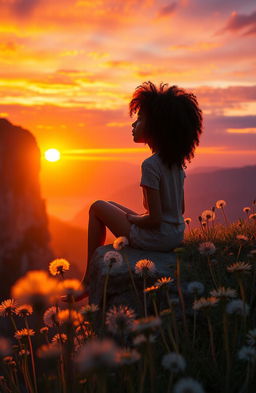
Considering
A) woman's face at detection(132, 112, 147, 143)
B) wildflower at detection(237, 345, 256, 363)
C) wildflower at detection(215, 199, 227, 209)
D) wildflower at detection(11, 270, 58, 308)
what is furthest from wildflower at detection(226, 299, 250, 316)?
wildflower at detection(215, 199, 227, 209)

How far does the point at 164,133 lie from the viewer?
204 inches

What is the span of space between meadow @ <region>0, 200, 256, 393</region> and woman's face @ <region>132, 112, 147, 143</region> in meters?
1.32

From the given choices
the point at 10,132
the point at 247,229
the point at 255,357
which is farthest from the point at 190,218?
the point at 10,132

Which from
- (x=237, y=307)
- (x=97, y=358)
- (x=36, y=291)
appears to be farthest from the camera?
(x=237, y=307)

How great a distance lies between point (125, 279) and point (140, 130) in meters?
1.63

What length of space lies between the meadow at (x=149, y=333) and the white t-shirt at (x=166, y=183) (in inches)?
19.5

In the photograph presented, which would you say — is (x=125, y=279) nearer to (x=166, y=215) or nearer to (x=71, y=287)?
(x=166, y=215)

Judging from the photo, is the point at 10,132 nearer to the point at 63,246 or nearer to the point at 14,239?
the point at 14,239

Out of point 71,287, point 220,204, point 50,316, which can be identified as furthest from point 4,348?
point 220,204

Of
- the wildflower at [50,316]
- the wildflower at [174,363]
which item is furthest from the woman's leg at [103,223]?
the wildflower at [174,363]

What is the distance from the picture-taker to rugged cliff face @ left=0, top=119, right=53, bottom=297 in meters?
69.8

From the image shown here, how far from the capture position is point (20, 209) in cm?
7538

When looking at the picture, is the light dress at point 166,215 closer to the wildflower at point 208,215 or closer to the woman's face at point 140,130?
the woman's face at point 140,130

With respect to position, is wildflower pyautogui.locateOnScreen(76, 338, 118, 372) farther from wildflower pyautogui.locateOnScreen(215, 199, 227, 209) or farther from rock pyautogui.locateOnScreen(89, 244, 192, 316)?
wildflower pyautogui.locateOnScreen(215, 199, 227, 209)
